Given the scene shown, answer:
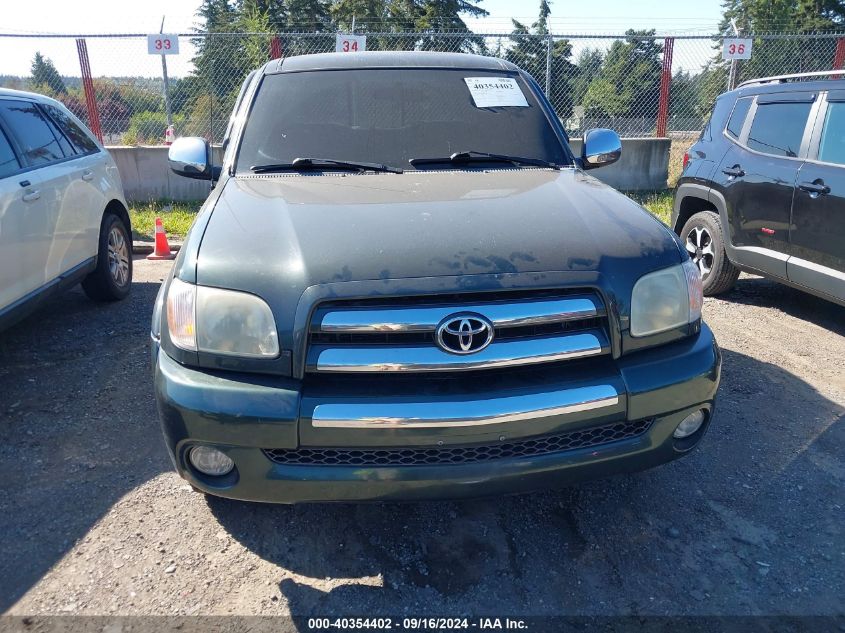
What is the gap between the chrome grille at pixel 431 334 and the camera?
2062mm

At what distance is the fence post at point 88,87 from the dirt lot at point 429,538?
788 centimetres

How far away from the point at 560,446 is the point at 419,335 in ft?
2.01

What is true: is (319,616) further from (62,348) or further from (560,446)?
(62,348)

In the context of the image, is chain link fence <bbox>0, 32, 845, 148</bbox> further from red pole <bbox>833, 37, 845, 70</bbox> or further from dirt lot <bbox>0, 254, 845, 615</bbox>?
dirt lot <bbox>0, 254, 845, 615</bbox>

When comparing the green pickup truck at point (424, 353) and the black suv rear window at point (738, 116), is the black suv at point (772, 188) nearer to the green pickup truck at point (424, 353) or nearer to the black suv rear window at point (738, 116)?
the black suv rear window at point (738, 116)

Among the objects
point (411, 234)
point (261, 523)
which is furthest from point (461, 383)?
point (261, 523)

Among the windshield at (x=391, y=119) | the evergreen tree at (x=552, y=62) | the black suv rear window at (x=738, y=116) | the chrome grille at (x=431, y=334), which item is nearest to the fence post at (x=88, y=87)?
the evergreen tree at (x=552, y=62)

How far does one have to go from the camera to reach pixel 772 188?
4969mm

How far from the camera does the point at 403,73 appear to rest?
3.68 meters

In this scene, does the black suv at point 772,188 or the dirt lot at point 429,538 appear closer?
the dirt lot at point 429,538

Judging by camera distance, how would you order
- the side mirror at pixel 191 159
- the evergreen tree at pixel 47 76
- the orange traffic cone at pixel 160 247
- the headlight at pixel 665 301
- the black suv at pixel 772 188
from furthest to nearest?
1. the evergreen tree at pixel 47 76
2. the orange traffic cone at pixel 160 247
3. the black suv at pixel 772 188
4. the side mirror at pixel 191 159
5. the headlight at pixel 665 301

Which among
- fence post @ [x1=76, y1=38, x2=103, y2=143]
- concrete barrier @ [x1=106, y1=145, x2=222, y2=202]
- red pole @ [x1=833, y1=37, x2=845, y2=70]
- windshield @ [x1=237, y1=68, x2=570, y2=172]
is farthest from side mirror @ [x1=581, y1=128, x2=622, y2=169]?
red pole @ [x1=833, y1=37, x2=845, y2=70]

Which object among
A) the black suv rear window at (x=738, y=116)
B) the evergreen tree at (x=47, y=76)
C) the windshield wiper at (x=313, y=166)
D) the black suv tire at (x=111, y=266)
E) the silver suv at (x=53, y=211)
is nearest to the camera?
the windshield wiper at (x=313, y=166)

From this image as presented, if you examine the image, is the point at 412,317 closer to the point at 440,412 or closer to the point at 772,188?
the point at 440,412
